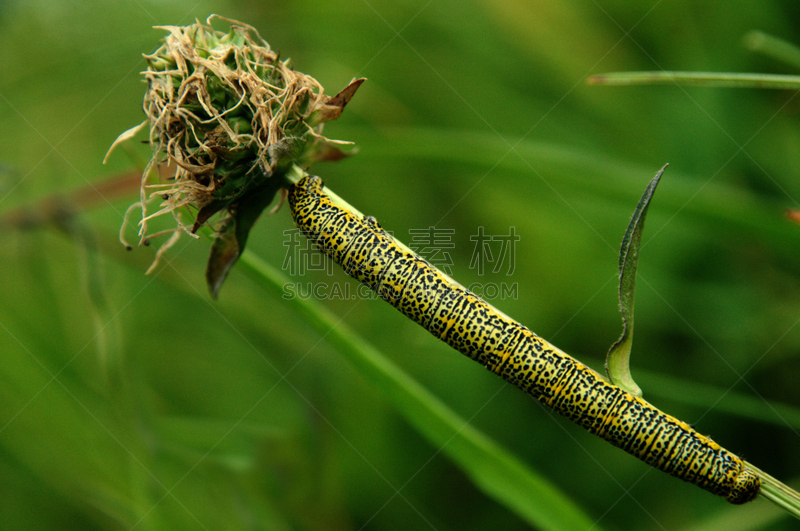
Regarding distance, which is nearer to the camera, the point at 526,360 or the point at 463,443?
the point at 526,360

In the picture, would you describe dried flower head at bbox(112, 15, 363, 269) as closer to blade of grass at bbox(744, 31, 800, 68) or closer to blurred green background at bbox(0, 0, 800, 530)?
blurred green background at bbox(0, 0, 800, 530)

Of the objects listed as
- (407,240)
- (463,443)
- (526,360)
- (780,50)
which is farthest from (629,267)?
(407,240)

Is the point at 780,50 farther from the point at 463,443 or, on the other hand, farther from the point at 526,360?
the point at 463,443

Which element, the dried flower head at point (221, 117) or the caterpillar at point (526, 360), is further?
the dried flower head at point (221, 117)

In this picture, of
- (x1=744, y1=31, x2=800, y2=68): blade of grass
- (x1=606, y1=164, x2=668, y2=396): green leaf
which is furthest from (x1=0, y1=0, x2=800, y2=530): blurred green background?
(x1=606, y1=164, x2=668, y2=396): green leaf

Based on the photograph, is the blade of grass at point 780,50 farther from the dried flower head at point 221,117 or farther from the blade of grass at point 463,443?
the blade of grass at point 463,443

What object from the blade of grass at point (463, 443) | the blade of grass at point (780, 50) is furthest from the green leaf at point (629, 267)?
the blade of grass at point (780, 50)

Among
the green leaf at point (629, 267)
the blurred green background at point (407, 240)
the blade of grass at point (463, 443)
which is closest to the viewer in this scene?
the green leaf at point (629, 267)

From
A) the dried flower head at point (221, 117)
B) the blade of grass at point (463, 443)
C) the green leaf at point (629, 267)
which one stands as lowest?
the blade of grass at point (463, 443)
